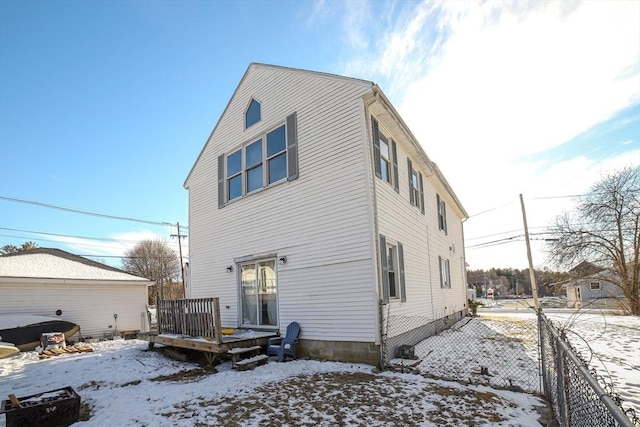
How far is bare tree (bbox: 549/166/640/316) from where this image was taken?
72.4 ft

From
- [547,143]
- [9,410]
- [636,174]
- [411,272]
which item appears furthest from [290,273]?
[636,174]

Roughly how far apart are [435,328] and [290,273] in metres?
6.07

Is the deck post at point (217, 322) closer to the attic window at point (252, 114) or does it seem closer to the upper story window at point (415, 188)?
the attic window at point (252, 114)

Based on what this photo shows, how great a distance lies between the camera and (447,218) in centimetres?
1678

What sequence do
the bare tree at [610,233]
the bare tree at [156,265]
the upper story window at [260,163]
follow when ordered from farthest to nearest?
the bare tree at [156,265] → the bare tree at [610,233] → the upper story window at [260,163]

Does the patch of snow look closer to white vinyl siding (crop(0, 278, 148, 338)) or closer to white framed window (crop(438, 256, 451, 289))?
white vinyl siding (crop(0, 278, 148, 338))

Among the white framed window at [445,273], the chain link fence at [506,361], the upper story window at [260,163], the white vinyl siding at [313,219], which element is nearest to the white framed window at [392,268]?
the chain link fence at [506,361]

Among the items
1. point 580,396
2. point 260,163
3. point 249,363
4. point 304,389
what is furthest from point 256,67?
point 580,396

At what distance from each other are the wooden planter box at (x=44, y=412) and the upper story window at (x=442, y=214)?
13159mm

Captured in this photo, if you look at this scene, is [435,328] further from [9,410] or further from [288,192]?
[9,410]

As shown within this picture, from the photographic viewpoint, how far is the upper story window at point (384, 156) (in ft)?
27.0

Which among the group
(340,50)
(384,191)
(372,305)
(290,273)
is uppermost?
(340,50)

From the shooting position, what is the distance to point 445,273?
585 inches

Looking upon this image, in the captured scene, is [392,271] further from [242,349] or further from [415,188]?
[415,188]
